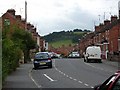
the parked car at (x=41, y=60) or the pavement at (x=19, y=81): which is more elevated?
the parked car at (x=41, y=60)

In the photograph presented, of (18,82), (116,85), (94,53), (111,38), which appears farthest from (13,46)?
(111,38)

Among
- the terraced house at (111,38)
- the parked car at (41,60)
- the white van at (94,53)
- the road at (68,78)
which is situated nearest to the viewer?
the road at (68,78)

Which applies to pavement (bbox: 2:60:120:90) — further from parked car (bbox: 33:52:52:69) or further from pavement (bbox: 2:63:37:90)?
parked car (bbox: 33:52:52:69)

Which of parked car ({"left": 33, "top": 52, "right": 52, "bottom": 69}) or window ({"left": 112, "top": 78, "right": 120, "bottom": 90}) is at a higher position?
parked car ({"left": 33, "top": 52, "right": 52, "bottom": 69})

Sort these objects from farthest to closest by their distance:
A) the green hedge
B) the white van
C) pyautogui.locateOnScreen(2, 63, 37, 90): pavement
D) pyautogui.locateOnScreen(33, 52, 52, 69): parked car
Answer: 1. the white van
2. pyautogui.locateOnScreen(33, 52, 52, 69): parked car
3. the green hedge
4. pyautogui.locateOnScreen(2, 63, 37, 90): pavement

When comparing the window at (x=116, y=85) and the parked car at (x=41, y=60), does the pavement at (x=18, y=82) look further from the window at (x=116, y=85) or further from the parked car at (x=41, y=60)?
the window at (x=116, y=85)

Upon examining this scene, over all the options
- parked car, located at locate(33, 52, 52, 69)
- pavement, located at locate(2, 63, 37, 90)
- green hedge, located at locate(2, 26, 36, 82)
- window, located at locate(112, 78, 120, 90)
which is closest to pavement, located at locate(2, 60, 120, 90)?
pavement, located at locate(2, 63, 37, 90)

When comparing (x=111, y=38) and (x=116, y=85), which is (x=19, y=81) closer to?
(x=116, y=85)

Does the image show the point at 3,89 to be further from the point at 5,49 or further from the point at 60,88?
the point at 5,49

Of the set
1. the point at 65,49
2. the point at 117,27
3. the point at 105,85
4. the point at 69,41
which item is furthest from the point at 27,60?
the point at 69,41

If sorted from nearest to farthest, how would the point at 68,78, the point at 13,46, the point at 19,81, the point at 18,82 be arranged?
the point at 18,82
the point at 19,81
the point at 68,78
the point at 13,46

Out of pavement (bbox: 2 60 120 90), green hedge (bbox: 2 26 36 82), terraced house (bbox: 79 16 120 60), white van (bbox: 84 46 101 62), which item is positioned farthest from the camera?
terraced house (bbox: 79 16 120 60)

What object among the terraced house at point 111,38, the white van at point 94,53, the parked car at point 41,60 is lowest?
the parked car at point 41,60

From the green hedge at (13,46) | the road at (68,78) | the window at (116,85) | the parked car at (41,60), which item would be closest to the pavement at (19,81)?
the road at (68,78)
